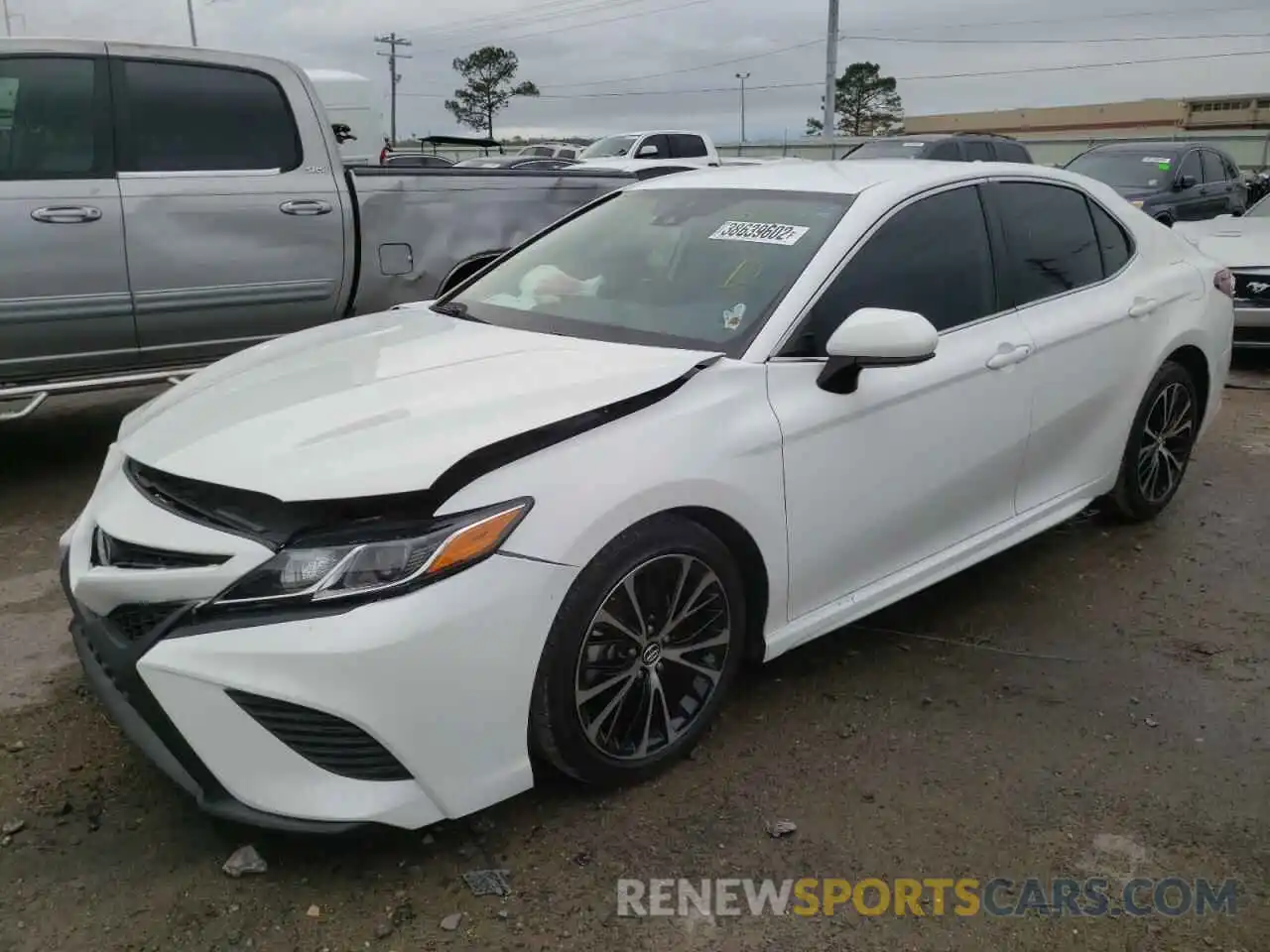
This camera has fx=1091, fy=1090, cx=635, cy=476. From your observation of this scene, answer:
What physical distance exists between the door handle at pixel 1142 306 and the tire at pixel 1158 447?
288 mm

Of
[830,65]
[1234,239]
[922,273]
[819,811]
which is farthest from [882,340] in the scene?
[830,65]

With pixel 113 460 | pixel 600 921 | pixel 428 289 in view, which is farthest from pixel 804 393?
pixel 428 289

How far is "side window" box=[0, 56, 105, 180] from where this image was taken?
195 inches

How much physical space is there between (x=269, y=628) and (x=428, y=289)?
4.06m

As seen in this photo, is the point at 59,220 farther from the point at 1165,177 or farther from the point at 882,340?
the point at 1165,177

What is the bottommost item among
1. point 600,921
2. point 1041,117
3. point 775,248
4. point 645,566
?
point 600,921

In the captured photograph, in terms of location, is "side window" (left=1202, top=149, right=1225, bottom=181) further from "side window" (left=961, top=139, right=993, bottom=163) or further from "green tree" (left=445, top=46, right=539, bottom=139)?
"green tree" (left=445, top=46, right=539, bottom=139)

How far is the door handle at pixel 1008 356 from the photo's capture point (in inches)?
144

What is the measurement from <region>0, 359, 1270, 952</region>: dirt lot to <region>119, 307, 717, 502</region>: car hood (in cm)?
65

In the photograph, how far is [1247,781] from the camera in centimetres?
302

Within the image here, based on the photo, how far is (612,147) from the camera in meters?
21.2

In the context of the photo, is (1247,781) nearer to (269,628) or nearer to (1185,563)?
(1185,563)

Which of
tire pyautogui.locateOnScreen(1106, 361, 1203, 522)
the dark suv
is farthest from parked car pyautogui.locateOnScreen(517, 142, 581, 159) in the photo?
tire pyautogui.locateOnScreen(1106, 361, 1203, 522)

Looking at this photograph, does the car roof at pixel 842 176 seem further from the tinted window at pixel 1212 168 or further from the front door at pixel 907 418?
the tinted window at pixel 1212 168
